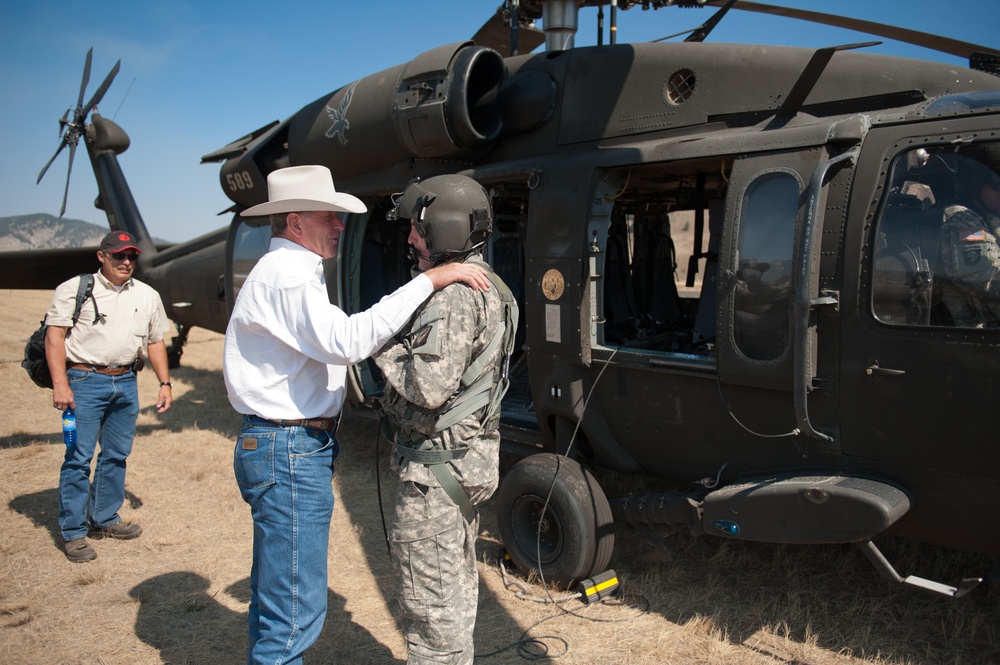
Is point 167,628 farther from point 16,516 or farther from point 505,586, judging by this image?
point 16,516

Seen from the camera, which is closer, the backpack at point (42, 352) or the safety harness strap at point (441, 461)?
the safety harness strap at point (441, 461)

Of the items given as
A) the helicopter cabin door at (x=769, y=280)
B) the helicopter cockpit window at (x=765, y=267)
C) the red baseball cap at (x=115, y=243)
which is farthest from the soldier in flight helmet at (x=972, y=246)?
the red baseball cap at (x=115, y=243)

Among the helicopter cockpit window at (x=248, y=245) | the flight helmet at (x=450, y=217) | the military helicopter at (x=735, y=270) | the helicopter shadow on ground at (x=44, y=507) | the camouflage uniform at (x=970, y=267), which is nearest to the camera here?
the flight helmet at (x=450, y=217)

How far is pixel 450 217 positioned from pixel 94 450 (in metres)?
3.34

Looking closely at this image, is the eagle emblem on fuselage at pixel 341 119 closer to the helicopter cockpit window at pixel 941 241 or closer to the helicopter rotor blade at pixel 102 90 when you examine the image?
the helicopter cockpit window at pixel 941 241

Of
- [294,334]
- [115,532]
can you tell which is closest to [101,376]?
[115,532]

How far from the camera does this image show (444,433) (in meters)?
2.57

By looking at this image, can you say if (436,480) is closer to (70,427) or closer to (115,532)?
(70,427)

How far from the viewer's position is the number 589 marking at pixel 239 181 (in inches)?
252

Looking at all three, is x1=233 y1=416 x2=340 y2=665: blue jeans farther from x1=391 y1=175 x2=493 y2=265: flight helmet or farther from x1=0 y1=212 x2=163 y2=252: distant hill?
x1=0 y1=212 x2=163 y2=252: distant hill

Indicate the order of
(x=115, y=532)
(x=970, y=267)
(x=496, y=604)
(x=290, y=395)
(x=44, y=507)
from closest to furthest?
(x=290, y=395) → (x=970, y=267) → (x=496, y=604) → (x=115, y=532) → (x=44, y=507)

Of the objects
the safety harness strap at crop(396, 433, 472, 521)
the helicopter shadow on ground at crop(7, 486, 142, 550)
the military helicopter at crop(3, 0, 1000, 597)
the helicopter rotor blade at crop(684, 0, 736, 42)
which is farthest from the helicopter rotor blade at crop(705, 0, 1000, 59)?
the helicopter shadow on ground at crop(7, 486, 142, 550)

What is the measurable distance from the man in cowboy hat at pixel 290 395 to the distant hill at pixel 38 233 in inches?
359

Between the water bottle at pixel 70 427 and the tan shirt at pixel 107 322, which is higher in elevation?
the tan shirt at pixel 107 322
